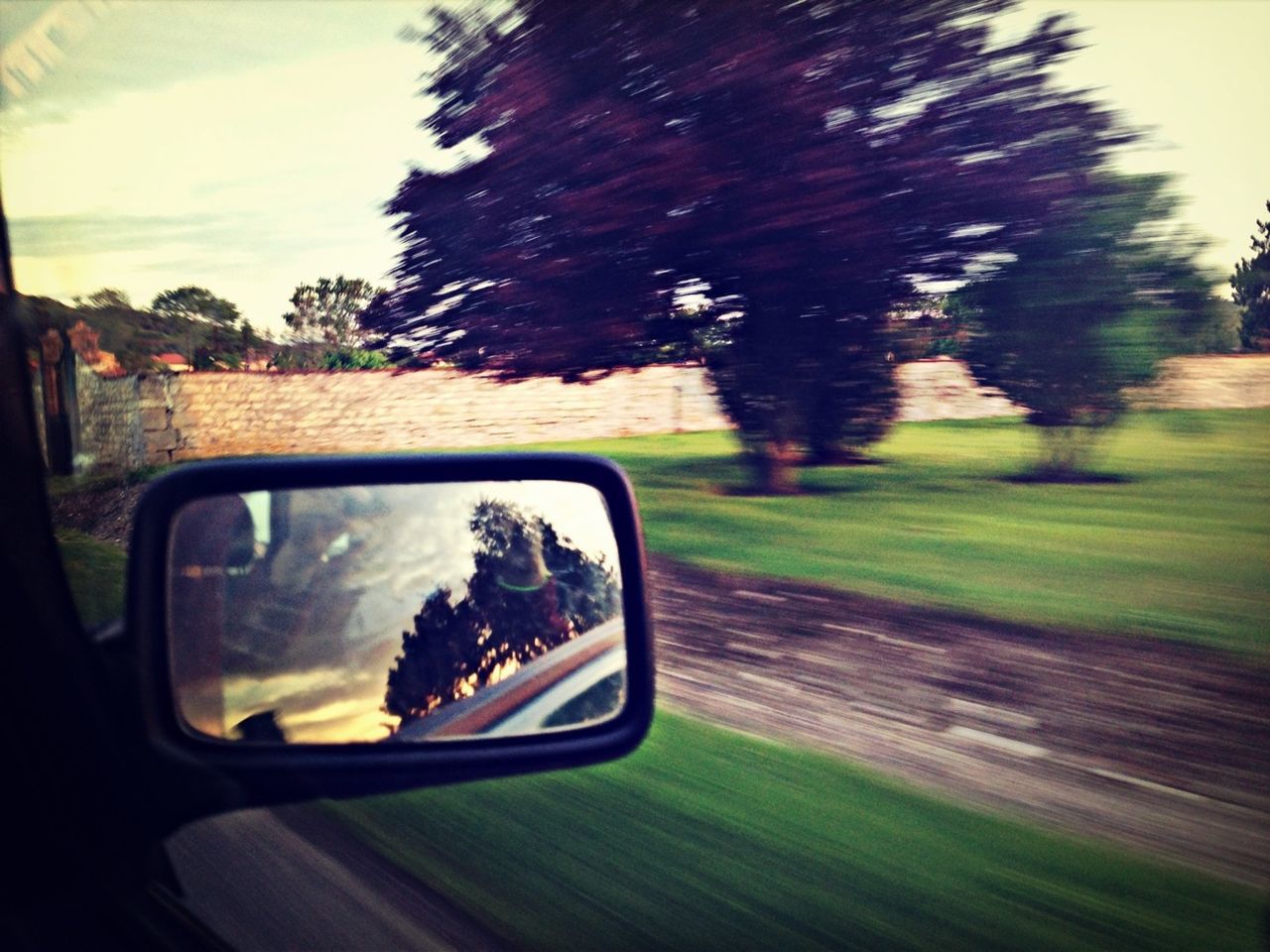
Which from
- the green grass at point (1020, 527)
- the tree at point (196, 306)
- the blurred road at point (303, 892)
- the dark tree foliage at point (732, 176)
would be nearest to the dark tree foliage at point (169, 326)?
the tree at point (196, 306)

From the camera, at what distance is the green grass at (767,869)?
2.50 meters

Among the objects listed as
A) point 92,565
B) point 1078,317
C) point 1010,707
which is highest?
point 1078,317

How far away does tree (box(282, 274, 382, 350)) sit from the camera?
269 inches

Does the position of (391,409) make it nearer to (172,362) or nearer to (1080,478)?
(172,362)

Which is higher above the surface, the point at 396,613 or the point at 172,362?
the point at 172,362

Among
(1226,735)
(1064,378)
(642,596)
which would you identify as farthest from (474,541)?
(1064,378)

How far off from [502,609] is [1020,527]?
16.5 feet

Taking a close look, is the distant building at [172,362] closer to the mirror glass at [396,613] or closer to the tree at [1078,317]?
the tree at [1078,317]

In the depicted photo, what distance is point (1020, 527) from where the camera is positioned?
20.1 feet

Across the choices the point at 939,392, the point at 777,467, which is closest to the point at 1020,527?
the point at 939,392

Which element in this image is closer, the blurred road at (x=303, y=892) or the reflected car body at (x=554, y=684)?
the reflected car body at (x=554, y=684)

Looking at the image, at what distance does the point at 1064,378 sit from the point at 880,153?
183 centimetres

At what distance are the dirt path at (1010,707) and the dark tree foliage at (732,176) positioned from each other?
2.22m

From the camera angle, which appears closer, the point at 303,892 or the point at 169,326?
the point at 303,892
